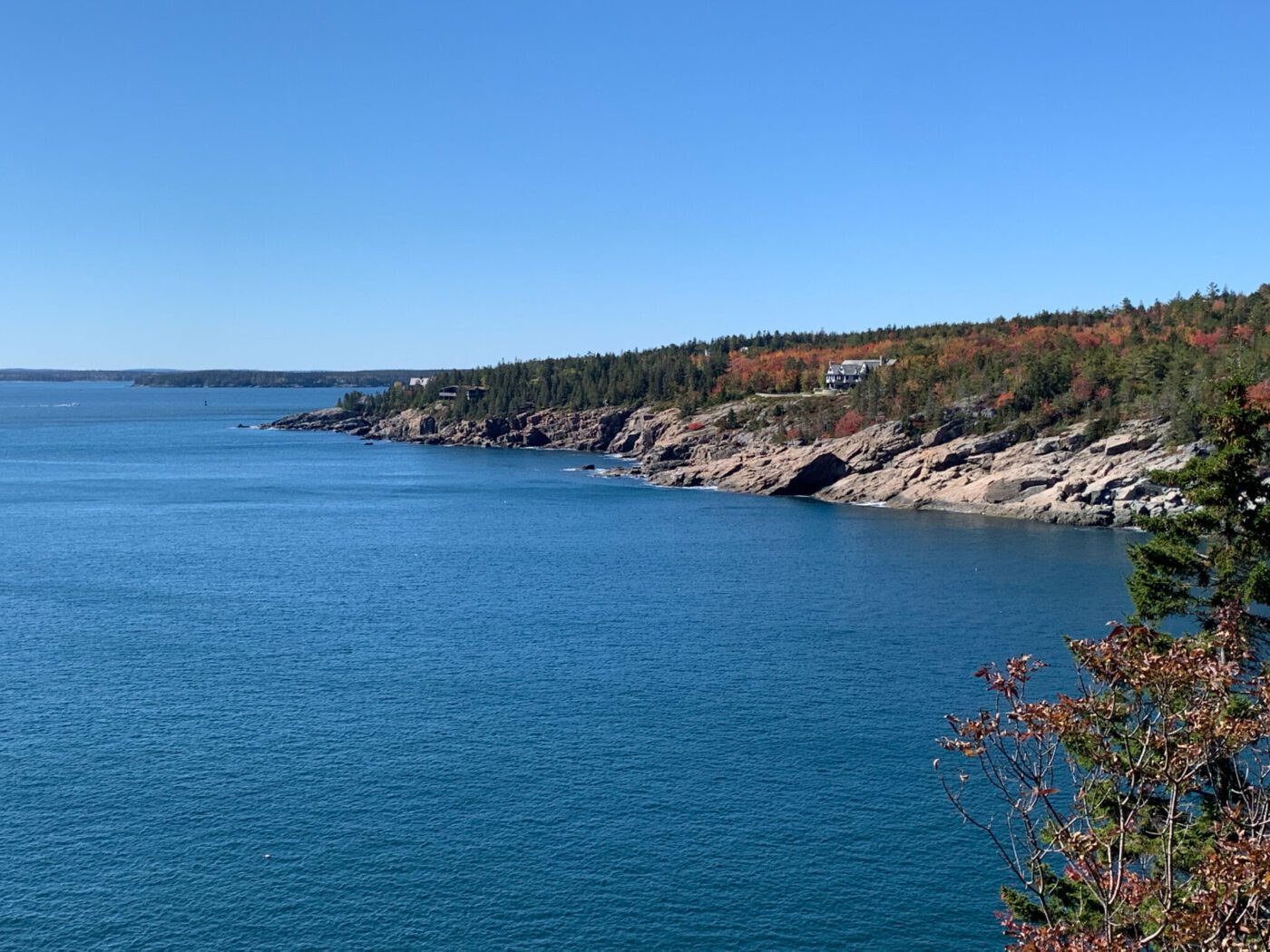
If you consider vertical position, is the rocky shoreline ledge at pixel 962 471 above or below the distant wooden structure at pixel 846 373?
below

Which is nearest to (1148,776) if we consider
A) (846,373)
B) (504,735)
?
(504,735)

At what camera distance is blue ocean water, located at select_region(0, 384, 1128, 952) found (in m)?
38.5

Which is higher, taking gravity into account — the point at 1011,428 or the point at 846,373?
the point at 846,373

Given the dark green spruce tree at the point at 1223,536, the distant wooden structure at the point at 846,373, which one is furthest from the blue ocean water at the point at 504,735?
the distant wooden structure at the point at 846,373

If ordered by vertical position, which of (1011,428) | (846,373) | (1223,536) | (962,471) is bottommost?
(962,471)

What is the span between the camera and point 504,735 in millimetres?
52969

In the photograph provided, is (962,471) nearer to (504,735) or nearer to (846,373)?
(846,373)

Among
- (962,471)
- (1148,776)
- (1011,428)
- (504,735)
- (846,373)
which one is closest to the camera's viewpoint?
(1148,776)

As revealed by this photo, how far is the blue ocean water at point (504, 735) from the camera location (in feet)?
126

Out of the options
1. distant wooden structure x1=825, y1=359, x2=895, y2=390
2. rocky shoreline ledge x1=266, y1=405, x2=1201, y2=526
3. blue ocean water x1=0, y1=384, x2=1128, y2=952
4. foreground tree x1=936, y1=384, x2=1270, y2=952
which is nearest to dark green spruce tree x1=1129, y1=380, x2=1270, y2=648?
foreground tree x1=936, y1=384, x2=1270, y2=952

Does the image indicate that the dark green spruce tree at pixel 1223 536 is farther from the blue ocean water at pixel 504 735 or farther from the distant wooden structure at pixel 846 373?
the distant wooden structure at pixel 846 373

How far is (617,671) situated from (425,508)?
233ft

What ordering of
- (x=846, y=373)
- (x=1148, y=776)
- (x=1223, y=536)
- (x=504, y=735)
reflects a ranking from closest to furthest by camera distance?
(x=1148, y=776) → (x=1223, y=536) → (x=504, y=735) → (x=846, y=373)

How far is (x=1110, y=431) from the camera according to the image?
130875 millimetres
